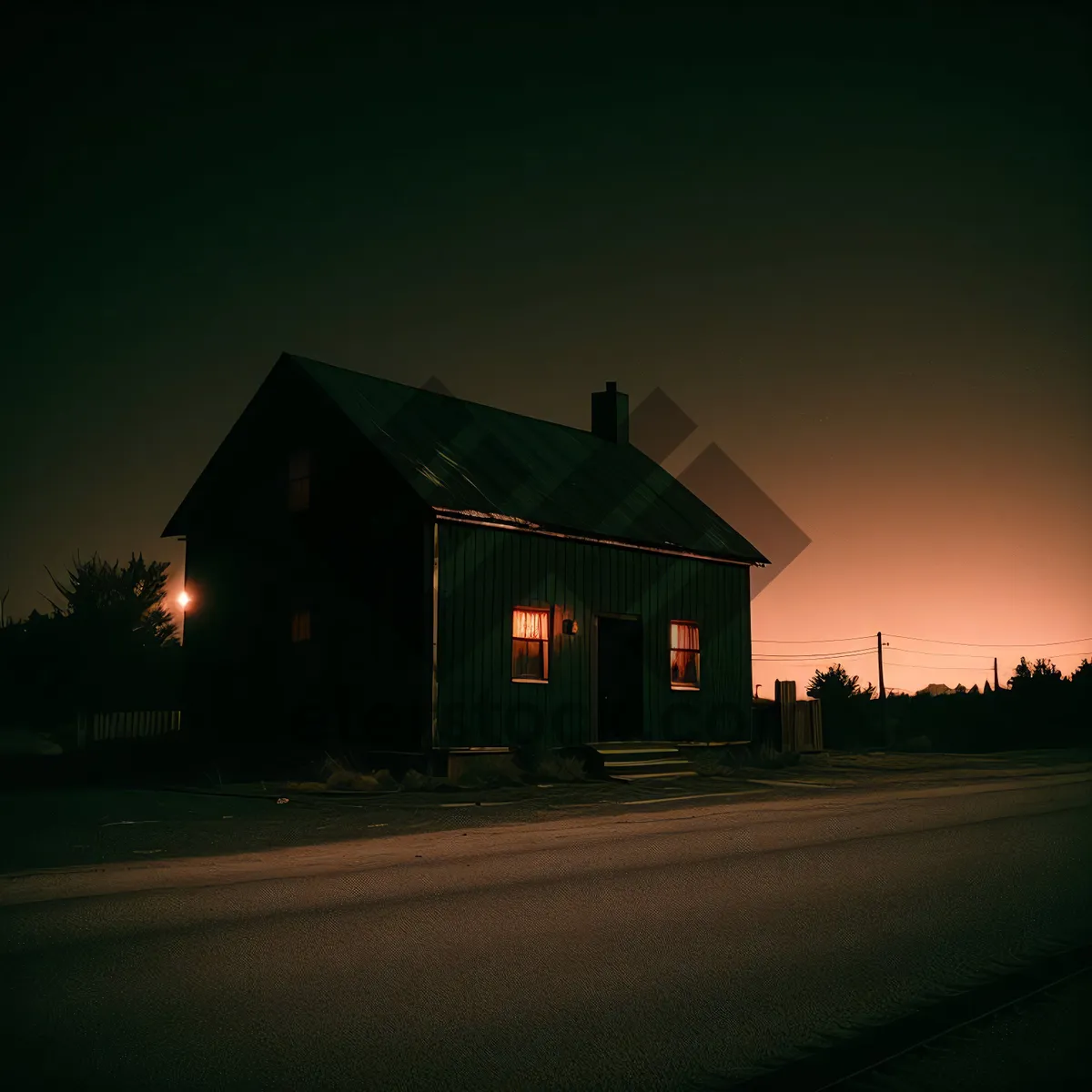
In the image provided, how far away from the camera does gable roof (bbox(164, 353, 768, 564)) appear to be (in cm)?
2217

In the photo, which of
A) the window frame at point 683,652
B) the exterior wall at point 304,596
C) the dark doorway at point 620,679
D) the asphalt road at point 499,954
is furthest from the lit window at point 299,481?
the asphalt road at point 499,954

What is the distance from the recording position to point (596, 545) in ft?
79.9

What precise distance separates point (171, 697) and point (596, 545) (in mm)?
18398

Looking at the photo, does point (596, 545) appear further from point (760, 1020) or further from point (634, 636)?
point (760, 1020)

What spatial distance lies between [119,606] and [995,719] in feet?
113

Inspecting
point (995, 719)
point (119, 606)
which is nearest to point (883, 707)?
point (995, 719)

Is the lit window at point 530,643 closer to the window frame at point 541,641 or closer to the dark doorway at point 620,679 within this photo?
the window frame at point 541,641

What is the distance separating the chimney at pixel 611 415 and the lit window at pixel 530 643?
909cm

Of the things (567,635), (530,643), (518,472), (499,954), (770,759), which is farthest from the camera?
(770,759)

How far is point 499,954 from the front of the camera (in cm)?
664

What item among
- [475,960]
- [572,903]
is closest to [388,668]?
[572,903]

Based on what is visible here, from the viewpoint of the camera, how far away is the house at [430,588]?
69.9 ft

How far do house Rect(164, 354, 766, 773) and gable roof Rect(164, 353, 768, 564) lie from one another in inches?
2.7

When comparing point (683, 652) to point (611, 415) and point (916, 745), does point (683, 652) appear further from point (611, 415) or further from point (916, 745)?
point (916, 745)
